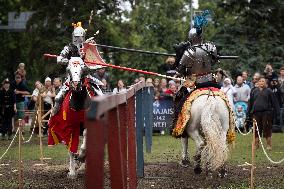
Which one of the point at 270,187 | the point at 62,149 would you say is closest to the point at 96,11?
the point at 62,149

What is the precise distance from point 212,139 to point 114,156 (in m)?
5.29

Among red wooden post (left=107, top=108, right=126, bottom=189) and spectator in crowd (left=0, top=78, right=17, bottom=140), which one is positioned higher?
spectator in crowd (left=0, top=78, right=17, bottom=140)

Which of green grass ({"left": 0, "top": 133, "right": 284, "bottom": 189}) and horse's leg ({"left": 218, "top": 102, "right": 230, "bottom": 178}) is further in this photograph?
green grass ({"left": 0, "top": 133, "right": 284, "bottom": 189})

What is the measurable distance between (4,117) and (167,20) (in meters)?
27.6

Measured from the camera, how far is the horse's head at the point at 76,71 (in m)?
12.1

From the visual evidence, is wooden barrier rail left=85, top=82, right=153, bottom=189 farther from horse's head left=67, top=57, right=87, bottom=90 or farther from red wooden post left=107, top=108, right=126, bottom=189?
horse's head left=67, top=57, right=87, bottom=90

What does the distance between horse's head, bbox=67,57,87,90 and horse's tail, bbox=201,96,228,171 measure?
1.96 meters

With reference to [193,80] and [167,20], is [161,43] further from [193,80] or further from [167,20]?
[193,80]

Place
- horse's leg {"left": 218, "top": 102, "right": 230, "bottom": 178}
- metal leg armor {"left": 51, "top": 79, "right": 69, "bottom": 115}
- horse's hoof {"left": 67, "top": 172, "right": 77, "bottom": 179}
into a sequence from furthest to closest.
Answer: metal leg armor {"left": 51, "top": 79, "right": 69, "bottom": 115}
horse's hoof {"left": 67, "top": 172, "right": 77, "bottom": 179}
horse's leg {"left": 218, "top": 102, "right": 230, "bottom": 178}

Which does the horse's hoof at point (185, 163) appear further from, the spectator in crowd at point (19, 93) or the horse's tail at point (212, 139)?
the spectator in crowd at point (19, 93)

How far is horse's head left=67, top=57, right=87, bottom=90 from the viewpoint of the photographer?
12078 mm

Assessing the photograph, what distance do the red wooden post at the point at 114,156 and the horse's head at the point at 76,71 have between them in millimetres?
5427

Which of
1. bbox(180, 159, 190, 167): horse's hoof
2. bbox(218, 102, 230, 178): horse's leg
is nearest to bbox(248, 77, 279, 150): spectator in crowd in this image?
bbox(180, 159, 190, 167): horse's hoof

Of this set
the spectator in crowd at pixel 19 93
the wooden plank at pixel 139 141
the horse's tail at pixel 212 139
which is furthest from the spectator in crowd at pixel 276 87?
the wooden plank at pixel 139 141
